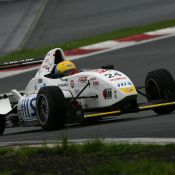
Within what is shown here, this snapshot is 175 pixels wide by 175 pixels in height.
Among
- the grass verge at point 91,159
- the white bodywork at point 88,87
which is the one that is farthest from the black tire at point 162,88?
the grass verge at point 91,159

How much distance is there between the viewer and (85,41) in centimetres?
2089

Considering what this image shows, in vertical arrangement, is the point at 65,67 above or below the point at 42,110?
above

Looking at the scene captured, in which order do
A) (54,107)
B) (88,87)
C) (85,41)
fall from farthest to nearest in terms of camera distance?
(85,41) → (88,87) → (54,107)

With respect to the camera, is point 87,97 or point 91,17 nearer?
point 87,97

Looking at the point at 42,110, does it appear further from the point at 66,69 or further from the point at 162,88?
the point at 162,88

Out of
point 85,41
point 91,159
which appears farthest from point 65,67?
point 85,41

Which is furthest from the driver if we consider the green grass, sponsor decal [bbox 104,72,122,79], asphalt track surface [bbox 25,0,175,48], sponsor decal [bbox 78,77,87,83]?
asphalt track surface [bbox 25,0,175,48]

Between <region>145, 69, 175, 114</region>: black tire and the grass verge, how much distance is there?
11.9ft

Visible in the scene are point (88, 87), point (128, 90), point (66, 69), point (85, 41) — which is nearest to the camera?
point (128, 90)

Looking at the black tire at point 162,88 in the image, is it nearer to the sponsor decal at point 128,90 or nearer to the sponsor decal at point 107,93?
the sponsor decal at point 128,90

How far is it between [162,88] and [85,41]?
915cm

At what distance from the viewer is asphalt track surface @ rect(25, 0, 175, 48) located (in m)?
23.1

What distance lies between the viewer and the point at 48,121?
1129 cm

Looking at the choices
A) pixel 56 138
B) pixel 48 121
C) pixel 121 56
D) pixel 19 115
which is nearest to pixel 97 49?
pixel 121 56
